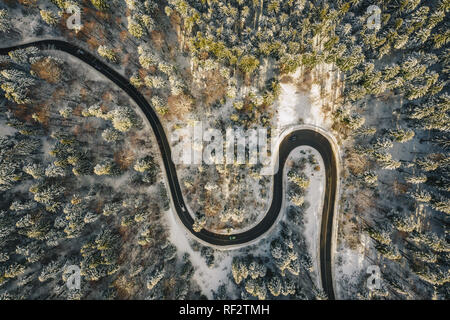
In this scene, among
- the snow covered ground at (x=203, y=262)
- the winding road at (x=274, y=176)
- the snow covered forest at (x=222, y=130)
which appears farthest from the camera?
the snow covered ground at (x=203, y=262)

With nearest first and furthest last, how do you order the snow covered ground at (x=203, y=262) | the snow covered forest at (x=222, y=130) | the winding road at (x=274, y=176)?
the snow covered forest at (x=222, y=130)
the winding road at (x=274, y=176)
the snow covered ground at (x=203, y=262)

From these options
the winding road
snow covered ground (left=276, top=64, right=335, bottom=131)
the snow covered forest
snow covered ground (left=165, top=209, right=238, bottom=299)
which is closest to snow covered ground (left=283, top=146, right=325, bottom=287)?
the snow covered forest

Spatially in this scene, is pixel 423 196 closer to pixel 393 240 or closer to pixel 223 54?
pixel 393 240

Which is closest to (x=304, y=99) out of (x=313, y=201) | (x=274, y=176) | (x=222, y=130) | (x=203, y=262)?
(x=274, y=176)

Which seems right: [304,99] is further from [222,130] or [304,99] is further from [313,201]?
[313,201]

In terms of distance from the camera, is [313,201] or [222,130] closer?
[313,201]

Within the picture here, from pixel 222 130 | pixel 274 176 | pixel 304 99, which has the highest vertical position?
pixel 304 99

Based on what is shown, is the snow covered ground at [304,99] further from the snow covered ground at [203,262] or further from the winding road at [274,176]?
the snow covered ground at [203,262]

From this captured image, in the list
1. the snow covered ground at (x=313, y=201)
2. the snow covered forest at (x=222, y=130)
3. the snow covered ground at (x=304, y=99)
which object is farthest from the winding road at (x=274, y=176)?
the snow covered ground at (x=304, y=99)
